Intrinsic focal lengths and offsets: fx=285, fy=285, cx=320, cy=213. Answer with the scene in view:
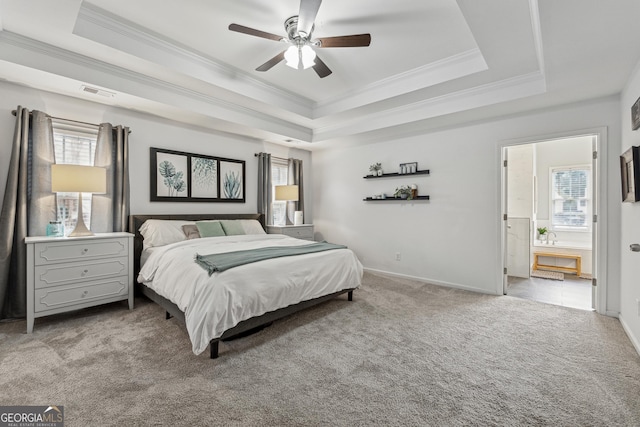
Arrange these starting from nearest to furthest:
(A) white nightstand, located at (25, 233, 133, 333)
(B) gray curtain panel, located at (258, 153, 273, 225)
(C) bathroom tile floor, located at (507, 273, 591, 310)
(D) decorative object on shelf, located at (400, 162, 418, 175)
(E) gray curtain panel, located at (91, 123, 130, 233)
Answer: (A) white nightstand, located at (25, 233, 133, 333)
(E) gray curtain panel, located at (91, 123, 130, 233)
(C) bathroom tile floor, located at (507, 273, 591, 310)
(D) decorative object on shelf, located at (400, 162, 418, 175)
(B) gray curtain panel, located at (258, 153, 273, 225)

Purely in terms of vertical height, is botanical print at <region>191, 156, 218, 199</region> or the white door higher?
botanical print at <region>191, 156, 218, 199</region>

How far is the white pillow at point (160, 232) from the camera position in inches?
139

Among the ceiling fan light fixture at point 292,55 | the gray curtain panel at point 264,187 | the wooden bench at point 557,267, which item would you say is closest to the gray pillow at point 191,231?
the gray curtain panel at point 264,187

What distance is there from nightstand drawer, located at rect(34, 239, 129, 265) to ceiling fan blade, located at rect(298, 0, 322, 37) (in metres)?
2.88

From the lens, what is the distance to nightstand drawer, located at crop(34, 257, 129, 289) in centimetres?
269

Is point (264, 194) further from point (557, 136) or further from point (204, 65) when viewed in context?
point (557, 136)

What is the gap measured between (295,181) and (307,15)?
3740 mm

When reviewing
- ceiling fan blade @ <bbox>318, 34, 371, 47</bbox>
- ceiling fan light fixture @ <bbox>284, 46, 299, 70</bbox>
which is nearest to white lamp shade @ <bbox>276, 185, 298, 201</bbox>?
ceiling fan light fixture @ <bbox>284, 46, 299, 70</bbox>

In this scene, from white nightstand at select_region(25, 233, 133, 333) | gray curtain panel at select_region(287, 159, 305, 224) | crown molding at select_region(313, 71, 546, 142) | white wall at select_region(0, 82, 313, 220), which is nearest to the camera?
white nightstand at select_region(25, 233, 133, 333)

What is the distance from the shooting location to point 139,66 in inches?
115

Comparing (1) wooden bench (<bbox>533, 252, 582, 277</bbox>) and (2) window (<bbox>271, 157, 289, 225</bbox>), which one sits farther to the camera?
(2) window (<bbox>271, 157, 289, 225</bbox>)

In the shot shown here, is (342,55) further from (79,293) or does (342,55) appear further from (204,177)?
(79,293)

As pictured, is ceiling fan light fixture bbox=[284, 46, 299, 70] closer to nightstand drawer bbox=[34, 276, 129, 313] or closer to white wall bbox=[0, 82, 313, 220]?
white wall bbox=[0, 82, 313, 220]

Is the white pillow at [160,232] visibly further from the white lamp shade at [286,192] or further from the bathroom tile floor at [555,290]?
the bathroom tile floor at [555,290]
